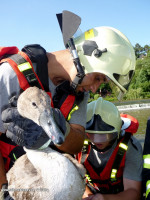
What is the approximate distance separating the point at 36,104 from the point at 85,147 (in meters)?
1.79

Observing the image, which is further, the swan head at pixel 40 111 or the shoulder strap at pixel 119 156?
the shoulder strap at pixel 119 156

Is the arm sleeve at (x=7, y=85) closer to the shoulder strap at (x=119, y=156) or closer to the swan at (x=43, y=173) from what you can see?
the swan at (x=43, y=173)

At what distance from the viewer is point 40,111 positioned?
198 centimetres

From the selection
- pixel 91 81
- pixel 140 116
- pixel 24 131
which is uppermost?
pixel 91 81

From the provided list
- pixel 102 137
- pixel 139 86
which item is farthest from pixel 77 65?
pixel 139 86

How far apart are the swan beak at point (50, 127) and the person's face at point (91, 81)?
1.07 m

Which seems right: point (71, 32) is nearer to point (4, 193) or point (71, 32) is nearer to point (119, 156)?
point (119, 156)

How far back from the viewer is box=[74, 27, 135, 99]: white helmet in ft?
9.69

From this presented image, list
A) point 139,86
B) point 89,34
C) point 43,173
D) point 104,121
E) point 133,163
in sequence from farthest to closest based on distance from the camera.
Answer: point 139,86
point 104,121
point 133,163
point 89,34
point 43,173

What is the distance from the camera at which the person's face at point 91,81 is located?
9.72 ft

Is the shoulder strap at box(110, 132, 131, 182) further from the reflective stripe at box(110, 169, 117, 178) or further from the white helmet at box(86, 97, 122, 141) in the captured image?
the white helmet at box(86, 97, 122, 141)

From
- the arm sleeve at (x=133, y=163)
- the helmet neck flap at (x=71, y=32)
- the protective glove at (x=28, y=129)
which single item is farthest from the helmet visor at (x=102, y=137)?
the protective glove at (x=28, y=129)

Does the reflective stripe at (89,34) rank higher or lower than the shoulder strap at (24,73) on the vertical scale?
higher

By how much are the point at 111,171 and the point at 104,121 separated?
693 millimetres
